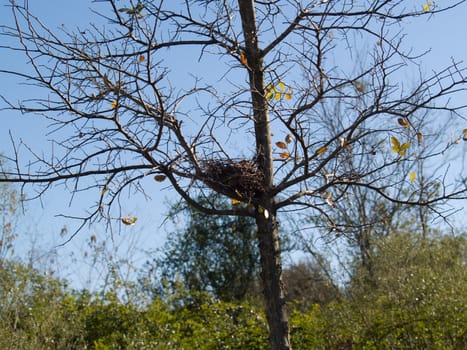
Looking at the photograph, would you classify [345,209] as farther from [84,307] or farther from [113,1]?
[113,1]

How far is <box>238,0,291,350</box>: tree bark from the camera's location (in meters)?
3.47

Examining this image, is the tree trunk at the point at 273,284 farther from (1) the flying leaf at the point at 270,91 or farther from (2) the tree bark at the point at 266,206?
(1) the flying leaf at the point at 270,91

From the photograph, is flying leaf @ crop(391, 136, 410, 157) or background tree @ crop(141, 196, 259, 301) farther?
background tree @ crop(141, 196, 259, 301)

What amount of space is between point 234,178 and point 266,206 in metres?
0.25

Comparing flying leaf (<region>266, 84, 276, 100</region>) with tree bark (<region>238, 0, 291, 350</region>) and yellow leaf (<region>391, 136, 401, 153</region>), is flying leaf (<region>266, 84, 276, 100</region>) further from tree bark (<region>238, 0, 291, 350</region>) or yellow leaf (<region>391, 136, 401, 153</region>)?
yellow leaf (<region>391, 136, 401, 153</region>)

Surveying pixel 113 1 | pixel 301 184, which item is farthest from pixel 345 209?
pixel 113 1

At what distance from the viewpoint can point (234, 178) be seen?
363cm

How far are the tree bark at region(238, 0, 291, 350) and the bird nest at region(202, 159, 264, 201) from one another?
7 centimetres

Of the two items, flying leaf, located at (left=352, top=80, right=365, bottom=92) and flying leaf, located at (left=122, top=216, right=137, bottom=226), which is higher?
flying leaf, located at (left=352, top=80, right=365, bottom=92)

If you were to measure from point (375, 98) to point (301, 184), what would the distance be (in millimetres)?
693

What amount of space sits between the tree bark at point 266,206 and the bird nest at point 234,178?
7 cm

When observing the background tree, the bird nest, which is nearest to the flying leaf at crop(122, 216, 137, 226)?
the bird nest

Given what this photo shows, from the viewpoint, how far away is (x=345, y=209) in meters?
11.9

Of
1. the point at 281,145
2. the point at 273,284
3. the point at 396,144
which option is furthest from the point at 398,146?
the point at 273,284
